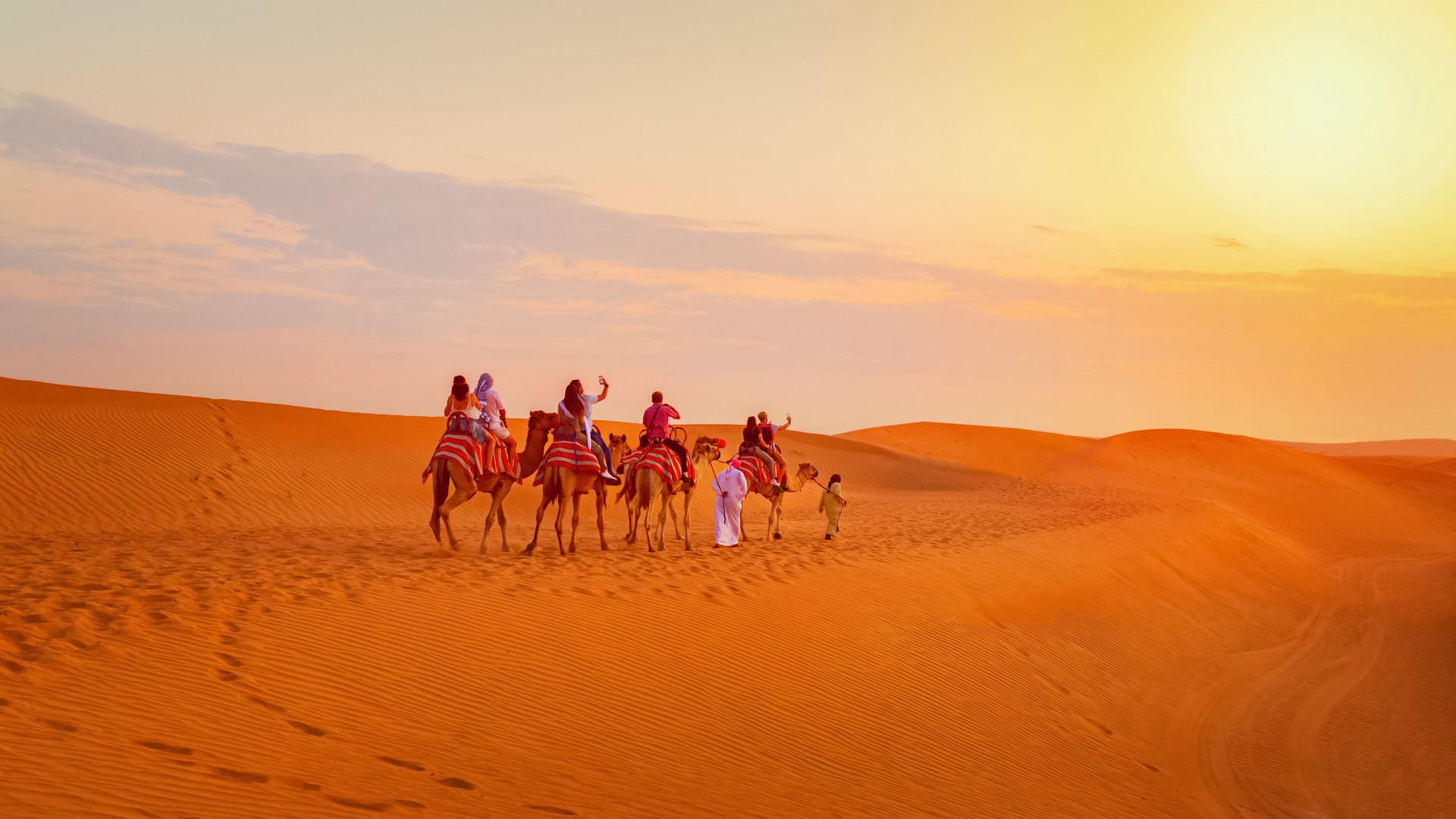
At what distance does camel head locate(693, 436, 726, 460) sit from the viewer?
20.4 meters

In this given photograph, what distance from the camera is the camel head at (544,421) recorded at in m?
17.1

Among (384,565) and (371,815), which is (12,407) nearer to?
(384,565)

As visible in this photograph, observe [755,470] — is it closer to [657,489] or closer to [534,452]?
[657,489]

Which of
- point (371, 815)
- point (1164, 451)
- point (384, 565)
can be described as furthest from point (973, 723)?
point (1164, 451)

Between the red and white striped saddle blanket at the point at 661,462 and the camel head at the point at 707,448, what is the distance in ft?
5.74

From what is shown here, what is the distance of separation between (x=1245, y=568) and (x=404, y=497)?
24505 mm

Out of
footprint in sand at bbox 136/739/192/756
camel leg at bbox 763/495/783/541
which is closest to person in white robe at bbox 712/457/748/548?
camel leg at bbox 763/495/783/541

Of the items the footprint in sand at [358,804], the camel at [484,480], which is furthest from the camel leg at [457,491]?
the footprint in sand at [358,804]

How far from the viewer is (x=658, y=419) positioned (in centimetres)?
1842

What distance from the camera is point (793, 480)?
41.2 m

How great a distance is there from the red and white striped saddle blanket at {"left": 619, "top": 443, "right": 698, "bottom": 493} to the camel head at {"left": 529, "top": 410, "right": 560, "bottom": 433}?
1838 mm

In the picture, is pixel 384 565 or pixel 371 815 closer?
pixel 371 815

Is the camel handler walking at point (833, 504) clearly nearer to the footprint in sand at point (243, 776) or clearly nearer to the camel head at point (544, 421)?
the camel head at point (544, 421)

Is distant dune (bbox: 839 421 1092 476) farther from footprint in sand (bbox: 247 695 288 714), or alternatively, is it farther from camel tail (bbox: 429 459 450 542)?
footprint in sand (bbox: 247 695 288 714)
